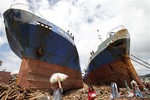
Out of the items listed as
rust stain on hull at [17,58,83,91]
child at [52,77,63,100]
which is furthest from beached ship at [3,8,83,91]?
child at [52,77,63,100]

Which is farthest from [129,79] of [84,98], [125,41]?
[84,98]

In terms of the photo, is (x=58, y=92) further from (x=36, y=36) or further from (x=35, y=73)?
(x=36, y=36)

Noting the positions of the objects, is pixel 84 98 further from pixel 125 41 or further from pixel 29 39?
pixel 125 41

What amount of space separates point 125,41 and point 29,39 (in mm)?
7765

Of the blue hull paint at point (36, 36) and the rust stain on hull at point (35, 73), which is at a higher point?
the blue hull paint at point (36, 36)

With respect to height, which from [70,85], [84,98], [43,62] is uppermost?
[43,62]

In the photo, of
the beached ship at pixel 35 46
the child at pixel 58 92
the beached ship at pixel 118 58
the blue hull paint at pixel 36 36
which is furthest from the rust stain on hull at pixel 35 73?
the child at pixel 58 92

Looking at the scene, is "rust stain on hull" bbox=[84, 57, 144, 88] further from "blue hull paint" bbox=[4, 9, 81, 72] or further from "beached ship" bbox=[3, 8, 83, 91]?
"beached ship" bbox=[3, 8, 83, 91]

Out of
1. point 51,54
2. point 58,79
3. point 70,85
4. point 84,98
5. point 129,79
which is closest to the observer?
point 58,79

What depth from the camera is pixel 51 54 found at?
12.5m

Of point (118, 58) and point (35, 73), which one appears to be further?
point (118, 58)

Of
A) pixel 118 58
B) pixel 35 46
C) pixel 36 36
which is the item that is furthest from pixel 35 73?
pixel 118 58

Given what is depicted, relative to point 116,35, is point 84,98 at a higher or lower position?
lower

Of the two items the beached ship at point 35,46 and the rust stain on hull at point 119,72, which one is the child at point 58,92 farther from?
the rust stain on hull at point 119,72
